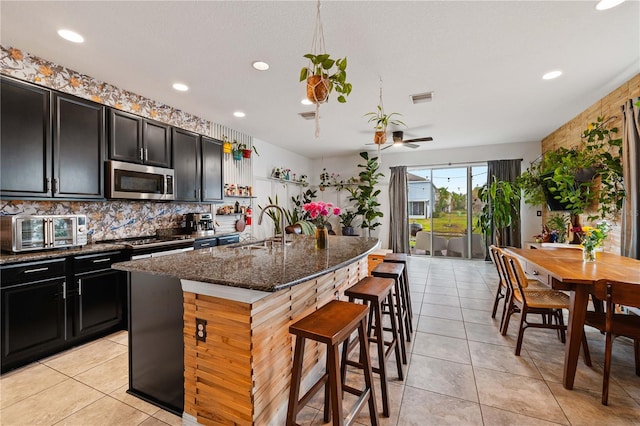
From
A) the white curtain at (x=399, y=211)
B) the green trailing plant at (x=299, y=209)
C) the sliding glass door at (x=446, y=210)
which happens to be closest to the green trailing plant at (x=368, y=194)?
the white curtain at (x=399, y=211)

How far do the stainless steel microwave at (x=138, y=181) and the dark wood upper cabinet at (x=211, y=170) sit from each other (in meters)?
0.63

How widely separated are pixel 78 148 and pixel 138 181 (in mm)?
652

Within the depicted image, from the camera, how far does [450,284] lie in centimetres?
468

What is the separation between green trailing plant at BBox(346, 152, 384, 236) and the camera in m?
7.07

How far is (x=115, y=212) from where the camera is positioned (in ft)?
11.1

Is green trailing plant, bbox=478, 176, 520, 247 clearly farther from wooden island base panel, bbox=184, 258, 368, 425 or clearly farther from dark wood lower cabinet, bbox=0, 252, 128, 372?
dark wood lower cabinet, bbox=0, 252, 128, 372

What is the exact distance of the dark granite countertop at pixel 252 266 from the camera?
4.35 feet

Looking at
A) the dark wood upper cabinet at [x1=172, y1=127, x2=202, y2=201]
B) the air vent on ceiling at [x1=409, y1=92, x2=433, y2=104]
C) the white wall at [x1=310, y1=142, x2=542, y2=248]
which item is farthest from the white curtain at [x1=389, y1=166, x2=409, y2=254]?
the dark wood upper cabinet at [x1=172, y1=127, x2=202, y2=201]

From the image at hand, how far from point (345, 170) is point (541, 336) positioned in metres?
5.72

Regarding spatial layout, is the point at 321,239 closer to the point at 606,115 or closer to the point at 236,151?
the point at 236,151

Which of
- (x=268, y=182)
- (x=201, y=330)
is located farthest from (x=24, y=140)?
(x=268, y=182)

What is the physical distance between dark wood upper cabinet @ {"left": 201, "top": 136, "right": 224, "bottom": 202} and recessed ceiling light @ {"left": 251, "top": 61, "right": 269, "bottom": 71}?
180cm

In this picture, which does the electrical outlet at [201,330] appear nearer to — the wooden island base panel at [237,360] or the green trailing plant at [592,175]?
the wooden island base panel at [237,360]

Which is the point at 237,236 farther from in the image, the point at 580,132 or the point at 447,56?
the point at 580,132
